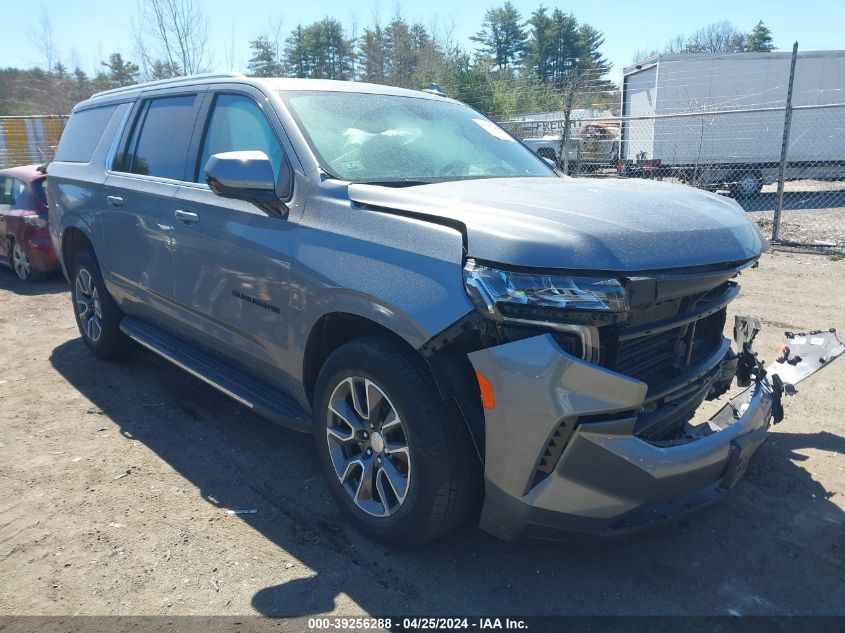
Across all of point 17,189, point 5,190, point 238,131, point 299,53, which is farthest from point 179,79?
point 299,53

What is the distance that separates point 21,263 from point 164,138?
5622 millimetres

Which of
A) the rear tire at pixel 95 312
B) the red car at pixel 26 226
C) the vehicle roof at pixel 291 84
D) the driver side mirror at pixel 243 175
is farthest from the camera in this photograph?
the red car at pixel 26 226

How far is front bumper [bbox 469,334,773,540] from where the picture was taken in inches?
88.7

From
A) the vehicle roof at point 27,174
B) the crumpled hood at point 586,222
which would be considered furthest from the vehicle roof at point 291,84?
the vehicle roof at point 27,174

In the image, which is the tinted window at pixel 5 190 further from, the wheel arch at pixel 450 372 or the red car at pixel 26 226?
the wheel arch at pixel 450 372

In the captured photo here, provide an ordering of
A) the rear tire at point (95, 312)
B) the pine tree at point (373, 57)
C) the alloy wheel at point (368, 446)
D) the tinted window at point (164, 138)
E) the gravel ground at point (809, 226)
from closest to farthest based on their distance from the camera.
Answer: the alloy wheel at point (368, 446), the tinted window at point (164, 138), the rear tire at point (95, 312), the gravel ground at point (809, 226), the pine tree at point (373, 57)

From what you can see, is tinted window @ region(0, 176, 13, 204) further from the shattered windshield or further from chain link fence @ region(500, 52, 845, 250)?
chain link fence @ region(500, 52, 845, 250)

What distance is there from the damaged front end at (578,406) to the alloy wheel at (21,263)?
800 centimetres

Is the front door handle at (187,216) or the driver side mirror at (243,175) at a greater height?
the driver side mirror at (243,175)

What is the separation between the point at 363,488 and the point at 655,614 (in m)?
1.28

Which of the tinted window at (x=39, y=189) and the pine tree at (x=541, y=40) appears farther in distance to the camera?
the pine tree at (x=541, y=40)

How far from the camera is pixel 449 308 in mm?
2447

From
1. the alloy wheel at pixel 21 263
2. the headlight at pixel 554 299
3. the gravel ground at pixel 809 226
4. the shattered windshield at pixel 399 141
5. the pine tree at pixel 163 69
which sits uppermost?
the pine tree at pixel 163 69

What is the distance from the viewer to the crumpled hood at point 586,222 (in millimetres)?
2346
